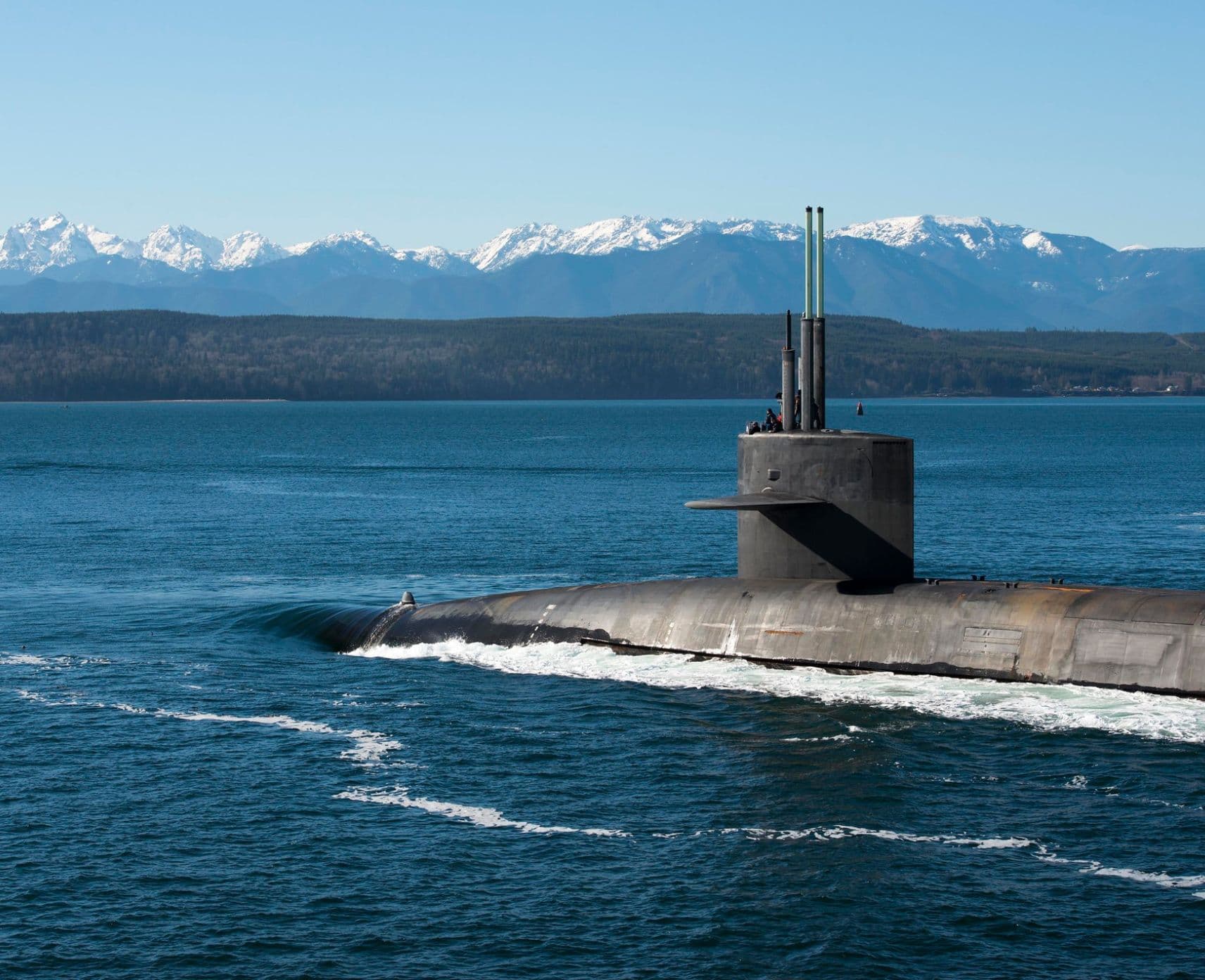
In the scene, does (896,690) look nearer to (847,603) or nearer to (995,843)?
(847,603)

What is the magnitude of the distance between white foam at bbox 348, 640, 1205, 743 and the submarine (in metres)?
0.26

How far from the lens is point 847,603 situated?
1265 inches

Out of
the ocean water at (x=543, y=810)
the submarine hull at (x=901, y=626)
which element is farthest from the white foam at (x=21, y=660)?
the submarine hull at (x=901, y=626)

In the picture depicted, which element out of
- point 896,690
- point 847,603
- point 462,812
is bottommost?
point 462,812

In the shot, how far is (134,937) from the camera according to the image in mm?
19875

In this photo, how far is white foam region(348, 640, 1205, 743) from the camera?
27.7 meters

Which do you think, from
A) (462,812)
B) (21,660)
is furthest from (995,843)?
(21,660)

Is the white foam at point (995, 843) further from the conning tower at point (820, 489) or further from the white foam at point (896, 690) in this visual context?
the conning tower at point (820, 489)

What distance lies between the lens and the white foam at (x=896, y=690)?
2767 centimetres

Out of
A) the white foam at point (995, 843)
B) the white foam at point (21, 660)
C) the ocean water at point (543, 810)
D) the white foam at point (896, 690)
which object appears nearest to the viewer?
the ocean water at point (543, 810)

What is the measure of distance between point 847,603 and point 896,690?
2.60 metres

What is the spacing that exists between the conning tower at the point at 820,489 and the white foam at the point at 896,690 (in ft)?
8.57

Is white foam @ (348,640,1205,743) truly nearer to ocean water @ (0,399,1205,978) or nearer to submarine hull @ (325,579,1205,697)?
ocean water @ (0,399,1205,978)

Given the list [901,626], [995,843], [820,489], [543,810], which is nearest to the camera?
[995,843]
